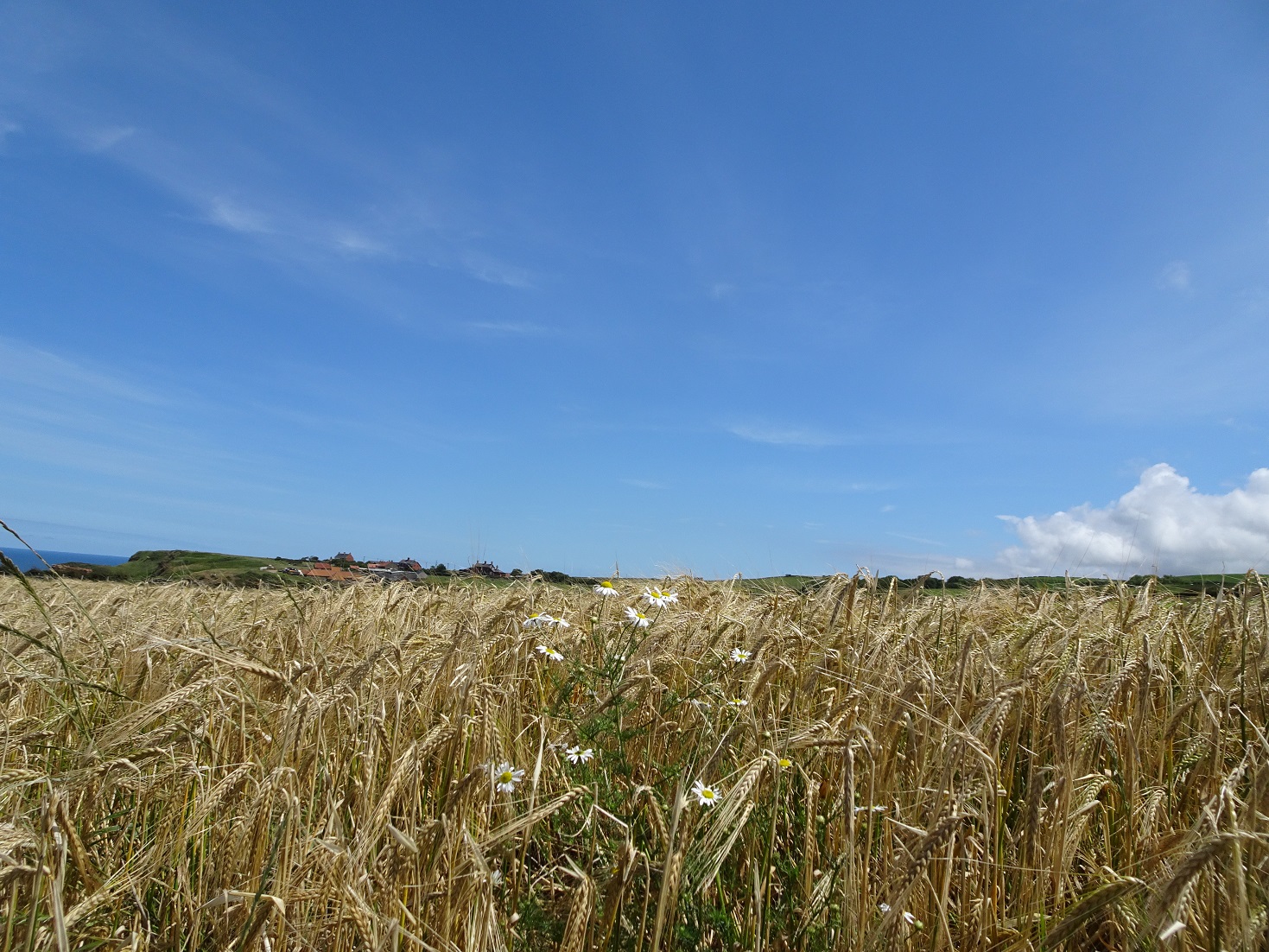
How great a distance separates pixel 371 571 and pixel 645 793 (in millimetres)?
7940

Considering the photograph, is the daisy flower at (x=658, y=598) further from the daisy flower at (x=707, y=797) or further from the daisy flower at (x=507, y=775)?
the daisy flower at (x=707, y=797)

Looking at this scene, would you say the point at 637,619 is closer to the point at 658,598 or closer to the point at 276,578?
the point at 658,598

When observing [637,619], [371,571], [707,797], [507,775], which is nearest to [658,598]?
[637,619]

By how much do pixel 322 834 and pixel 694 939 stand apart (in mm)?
1145

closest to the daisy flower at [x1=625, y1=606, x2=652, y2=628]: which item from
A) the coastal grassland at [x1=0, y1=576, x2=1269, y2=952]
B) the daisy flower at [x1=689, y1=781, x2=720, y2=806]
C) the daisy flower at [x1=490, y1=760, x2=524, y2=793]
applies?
the coastal grassland at [x1=0, y1=576, x2=1269, y2=952]

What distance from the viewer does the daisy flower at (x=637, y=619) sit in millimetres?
2998

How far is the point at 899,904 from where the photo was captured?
1436 mm

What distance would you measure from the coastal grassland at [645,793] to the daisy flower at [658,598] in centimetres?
9

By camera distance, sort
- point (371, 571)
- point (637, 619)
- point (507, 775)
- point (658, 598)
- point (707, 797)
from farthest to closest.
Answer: point (371, 571)
point (658, 598)
point (637, 619)
point (507, 775)
point (707, 797)

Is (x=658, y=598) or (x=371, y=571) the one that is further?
(x=371, y=571)

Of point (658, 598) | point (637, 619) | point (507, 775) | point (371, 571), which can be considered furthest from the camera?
point (371, 571)

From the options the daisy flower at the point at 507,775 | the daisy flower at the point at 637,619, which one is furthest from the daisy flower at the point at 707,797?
the daisy flower at the point at 637,619

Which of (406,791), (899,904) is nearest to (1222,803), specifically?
(899,904)

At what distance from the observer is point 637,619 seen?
2.91 m
